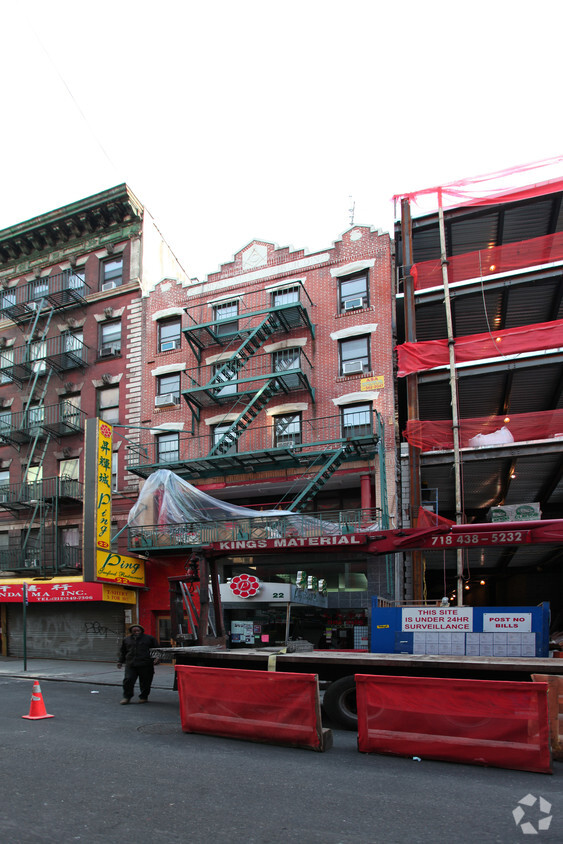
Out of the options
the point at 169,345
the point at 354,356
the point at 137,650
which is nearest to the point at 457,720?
the point at 137,650

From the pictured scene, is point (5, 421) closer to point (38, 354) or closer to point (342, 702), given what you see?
point (38, 354)

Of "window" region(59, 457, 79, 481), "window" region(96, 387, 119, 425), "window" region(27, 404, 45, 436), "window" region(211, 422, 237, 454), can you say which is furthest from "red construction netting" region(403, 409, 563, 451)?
"window" region(27, 404, 45, 436)

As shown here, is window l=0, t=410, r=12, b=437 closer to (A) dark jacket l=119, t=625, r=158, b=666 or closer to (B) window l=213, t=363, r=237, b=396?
(B) window l=213, t=363, r=237, b=396

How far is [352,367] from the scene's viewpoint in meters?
22.8

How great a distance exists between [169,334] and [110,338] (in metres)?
3.41

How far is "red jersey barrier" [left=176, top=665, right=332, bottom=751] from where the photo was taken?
7551 mm

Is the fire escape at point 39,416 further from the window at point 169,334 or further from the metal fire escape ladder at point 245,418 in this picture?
the metal fire escape ladder at point 245,418

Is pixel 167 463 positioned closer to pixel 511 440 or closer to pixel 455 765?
pixel 511 440

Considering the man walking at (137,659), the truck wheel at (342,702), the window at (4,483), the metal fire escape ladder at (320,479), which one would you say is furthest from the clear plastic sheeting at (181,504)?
the window at (4,483)

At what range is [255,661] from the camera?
34.2ft

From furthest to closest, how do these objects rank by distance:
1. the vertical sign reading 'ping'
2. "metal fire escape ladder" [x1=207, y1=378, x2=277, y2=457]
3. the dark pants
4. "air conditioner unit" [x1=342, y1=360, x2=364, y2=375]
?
1. the vertical sign reading 'ping'
2. "air conditioner unit" [x1=342, y1=360, x2=364, y2=375]
3. "metal fire escape ladder" [x1=207, y1=378, x2=277, y2=457]
4. the dark pants

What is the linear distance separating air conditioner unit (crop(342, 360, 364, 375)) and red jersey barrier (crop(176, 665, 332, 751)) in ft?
51.0

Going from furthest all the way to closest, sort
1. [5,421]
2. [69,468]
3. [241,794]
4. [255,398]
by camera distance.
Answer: [5,421] → [69,468] → [255,398] → [241,794]

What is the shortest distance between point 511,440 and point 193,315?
1397cm
